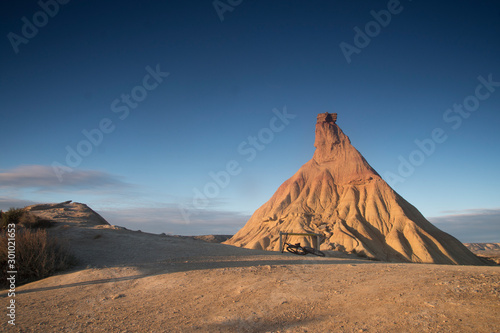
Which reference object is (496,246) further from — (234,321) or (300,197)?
(234,321)

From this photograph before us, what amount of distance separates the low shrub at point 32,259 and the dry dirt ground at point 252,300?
0.72 metres

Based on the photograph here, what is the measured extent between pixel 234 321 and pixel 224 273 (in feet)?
12.1

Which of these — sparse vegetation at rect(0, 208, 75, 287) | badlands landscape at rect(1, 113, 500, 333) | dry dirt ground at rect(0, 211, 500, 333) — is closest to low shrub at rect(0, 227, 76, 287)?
sparse vegetation at rect(0, 208, 75, 287)

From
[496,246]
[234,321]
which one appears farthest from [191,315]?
[496,246]

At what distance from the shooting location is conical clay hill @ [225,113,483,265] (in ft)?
108

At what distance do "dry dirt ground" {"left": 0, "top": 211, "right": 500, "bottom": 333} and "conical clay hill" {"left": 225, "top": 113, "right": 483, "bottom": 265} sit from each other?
22.6 meters

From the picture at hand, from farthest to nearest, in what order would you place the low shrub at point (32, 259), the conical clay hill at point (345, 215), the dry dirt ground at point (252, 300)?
1. the conical clay hill at point (345, 215)
2. the low shrub at point (32, 259)
3. the dry dirt ground at point (252, 300)

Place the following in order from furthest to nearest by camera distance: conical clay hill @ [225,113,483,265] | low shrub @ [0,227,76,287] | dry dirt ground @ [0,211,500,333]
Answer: conical clay hill @ [225,113,483,265] → low shrub @ [0,227,76,287] → dry dirt ground @ [0,211,500,333]

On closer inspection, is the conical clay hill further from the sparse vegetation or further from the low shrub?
the low shrub

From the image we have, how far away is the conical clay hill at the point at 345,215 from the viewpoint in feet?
108

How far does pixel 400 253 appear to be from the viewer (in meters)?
32.2

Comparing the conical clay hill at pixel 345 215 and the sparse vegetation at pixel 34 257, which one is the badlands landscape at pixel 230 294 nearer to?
the sparse vegetation at pixel 34 257

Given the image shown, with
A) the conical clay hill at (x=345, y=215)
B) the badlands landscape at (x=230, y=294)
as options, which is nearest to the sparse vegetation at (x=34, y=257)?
the badlands landscape at (x=230, y=294)

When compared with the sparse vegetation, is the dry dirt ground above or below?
below
